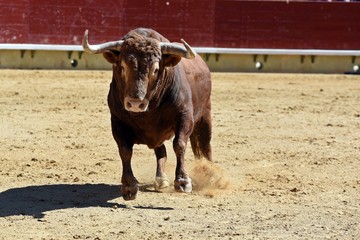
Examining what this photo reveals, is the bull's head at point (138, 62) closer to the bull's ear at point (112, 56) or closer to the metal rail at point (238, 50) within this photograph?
the bull's ear at point (112, 56)

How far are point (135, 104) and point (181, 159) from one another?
59 cm

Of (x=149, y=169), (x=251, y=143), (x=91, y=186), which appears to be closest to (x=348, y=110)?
(x=251, y=143)

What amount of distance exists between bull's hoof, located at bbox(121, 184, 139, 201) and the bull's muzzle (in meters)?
0.50

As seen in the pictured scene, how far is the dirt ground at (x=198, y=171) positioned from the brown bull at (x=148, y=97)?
0.30 m

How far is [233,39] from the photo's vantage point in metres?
15.9

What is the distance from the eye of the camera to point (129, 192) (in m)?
6.11

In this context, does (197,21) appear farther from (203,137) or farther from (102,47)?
(102,47)

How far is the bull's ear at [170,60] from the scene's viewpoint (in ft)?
20.4

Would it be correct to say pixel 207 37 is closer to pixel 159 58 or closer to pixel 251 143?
pixel 251 143

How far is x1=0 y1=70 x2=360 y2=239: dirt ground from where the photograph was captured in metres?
5.44

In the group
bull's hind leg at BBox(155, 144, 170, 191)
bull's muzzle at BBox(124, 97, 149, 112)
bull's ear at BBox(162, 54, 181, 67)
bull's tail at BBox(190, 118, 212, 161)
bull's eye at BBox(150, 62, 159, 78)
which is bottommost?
bull's hind leg at BBox(155, 144, 170, 191)

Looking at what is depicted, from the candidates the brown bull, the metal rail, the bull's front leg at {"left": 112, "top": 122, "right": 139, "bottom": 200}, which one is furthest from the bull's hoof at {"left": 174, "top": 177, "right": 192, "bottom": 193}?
the metal rail

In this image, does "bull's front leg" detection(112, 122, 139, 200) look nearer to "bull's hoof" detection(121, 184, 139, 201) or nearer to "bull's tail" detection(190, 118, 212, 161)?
"bull's hoof" detection(121, 184, 139, 201)

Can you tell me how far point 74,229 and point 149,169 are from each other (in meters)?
2.33
